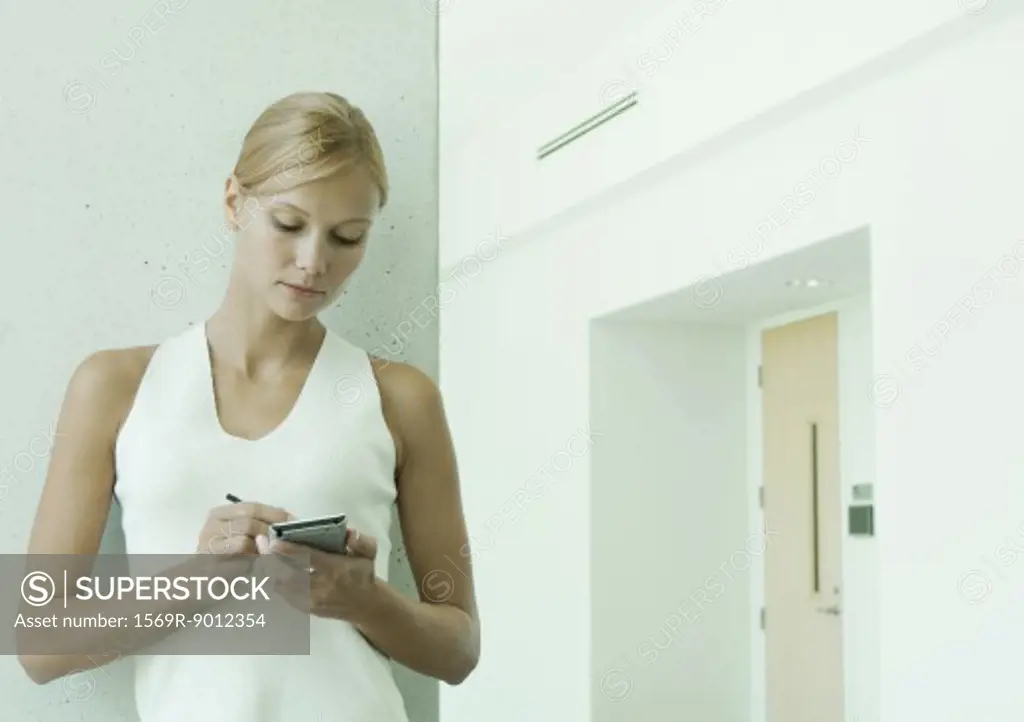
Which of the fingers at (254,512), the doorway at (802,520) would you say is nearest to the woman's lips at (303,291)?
the fingers at (254,512)

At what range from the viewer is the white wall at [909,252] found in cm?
336

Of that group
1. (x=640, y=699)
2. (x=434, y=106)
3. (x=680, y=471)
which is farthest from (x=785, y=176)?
(x=434, y=106)

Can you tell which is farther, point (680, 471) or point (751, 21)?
point (680, 471)

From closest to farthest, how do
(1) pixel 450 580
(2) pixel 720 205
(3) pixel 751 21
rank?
(1) pixel 450 580 < (3) pixel 751 21 < (2) pixel 720 205

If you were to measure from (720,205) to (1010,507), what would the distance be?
1.77 metres

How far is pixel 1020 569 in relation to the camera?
328 cm

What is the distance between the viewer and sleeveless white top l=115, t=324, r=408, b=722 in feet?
3.94

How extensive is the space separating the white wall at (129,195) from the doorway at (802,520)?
3.92 meters

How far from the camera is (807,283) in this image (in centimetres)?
480

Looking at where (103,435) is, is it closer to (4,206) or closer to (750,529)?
(4,206)

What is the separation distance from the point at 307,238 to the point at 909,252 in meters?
2.86

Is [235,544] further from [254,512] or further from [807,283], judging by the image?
[807,283]

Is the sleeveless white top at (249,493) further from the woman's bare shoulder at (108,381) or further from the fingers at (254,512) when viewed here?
the fingers at (254,512)

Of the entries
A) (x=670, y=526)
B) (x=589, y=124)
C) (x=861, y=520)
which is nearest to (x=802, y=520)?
(x=861, y=520)
